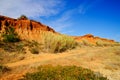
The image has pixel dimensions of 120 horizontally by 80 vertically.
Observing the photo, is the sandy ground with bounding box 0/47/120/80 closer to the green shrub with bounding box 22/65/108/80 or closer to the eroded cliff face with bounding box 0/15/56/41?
the green shrub with bounding box 22/65/108/80

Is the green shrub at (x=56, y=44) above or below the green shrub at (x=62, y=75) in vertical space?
above

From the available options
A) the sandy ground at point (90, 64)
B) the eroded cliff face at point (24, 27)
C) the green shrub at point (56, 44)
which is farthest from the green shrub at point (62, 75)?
the eroded cliff face at point (24, 27)

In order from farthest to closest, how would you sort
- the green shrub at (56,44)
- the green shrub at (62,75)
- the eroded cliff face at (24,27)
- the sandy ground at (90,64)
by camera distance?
the eroded cliff face at (24,27), the green shrub at (56,44), the sandy ground at (90,64), the green shrub at (62,75)

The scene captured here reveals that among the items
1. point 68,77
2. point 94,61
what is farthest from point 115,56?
point 68,77

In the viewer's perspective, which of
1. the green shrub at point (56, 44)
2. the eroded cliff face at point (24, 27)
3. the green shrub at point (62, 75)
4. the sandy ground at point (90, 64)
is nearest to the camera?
the green shrub at point (62, 75)

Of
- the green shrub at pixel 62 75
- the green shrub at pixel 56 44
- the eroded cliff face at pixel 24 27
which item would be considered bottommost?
the green shrub at pixel 62 75

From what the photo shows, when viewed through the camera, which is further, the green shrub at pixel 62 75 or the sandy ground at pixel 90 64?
the sandy ground at pixel 90 64

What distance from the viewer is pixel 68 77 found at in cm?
865

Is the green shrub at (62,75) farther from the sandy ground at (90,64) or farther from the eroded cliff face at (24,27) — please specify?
the eroded cliff face at (24,27)

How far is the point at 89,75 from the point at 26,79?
2.73m

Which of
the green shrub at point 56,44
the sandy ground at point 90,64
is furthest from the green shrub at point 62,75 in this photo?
the green shrub at point 56,44

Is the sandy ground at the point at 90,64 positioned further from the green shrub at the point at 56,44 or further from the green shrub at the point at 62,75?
the green shrub at the point at 56,44

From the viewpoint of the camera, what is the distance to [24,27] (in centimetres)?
3478

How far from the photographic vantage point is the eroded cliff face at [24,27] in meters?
32.6
